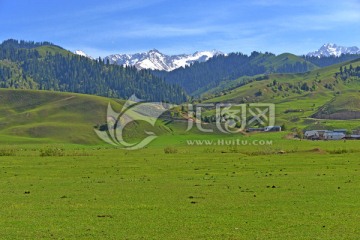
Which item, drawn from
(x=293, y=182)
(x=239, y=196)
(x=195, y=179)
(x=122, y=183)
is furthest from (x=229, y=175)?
(x=239, y=196)

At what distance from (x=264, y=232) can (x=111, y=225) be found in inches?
372

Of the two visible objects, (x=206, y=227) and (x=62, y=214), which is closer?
(x=206, y=227)

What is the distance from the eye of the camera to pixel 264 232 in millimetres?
27094

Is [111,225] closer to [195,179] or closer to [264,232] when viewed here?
[264,232]

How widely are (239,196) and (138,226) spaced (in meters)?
13.6

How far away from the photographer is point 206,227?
93.8ft

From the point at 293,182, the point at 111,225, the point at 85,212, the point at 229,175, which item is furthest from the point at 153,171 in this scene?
the point at 111,225

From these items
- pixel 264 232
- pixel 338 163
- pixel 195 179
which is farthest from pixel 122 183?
pixel 338 163

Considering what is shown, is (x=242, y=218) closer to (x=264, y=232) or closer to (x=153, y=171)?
(x=264, y=232)

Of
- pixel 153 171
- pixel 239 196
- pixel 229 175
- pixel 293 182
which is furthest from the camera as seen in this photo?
pixel 153 171

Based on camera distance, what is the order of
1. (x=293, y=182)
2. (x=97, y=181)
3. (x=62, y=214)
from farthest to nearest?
(x=97, y=181) < (x=293, y=182) < (x=62, y=214)

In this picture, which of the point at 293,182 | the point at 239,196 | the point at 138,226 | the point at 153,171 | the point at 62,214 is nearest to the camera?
the point at 138,226

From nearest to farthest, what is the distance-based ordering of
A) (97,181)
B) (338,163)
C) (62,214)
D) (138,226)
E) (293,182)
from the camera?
1. (138,226)
2. (62,214)
3. (293,182)
4. (97,181)
5. (338,163)

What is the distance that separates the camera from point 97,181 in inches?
2131
